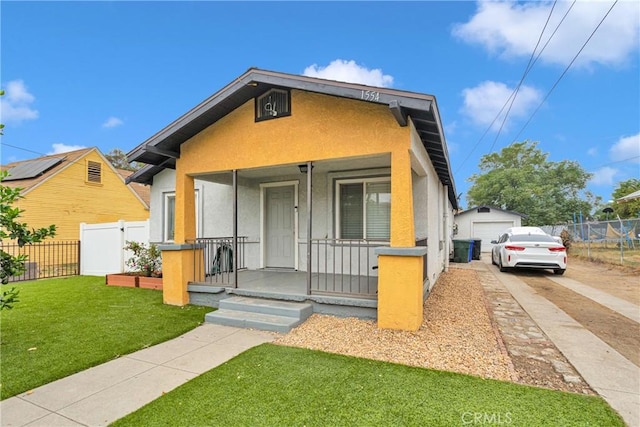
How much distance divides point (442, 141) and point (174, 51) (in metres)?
13.4

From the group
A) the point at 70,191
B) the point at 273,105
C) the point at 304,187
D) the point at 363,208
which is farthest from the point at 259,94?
the point at 70,191

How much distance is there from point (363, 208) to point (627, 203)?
28.2 metres

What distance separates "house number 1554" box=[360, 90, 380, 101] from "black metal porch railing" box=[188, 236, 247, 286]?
456cm

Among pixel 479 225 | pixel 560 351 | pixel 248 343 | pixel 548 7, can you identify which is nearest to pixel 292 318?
pixel 248 343

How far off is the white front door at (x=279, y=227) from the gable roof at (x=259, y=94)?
2.66 metres

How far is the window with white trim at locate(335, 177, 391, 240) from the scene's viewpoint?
7.30 meters

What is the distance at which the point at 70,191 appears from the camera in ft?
54.2

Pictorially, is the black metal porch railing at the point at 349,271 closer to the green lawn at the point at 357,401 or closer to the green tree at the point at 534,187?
the green lawn at the point at 357,401

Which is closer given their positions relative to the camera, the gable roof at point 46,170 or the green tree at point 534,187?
the gable roof at point 46,170

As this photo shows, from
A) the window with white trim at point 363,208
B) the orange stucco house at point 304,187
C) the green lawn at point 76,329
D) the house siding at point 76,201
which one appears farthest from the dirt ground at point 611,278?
the house siding at point 76,201

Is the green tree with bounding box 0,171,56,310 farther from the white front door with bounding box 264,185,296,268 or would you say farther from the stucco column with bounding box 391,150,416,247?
the white front door with bounding box 264,185,296,268

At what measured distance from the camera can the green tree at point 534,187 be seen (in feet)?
102

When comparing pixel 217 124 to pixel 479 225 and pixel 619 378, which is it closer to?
pixel 619 378

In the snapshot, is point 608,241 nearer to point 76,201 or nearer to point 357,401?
point 357,401
